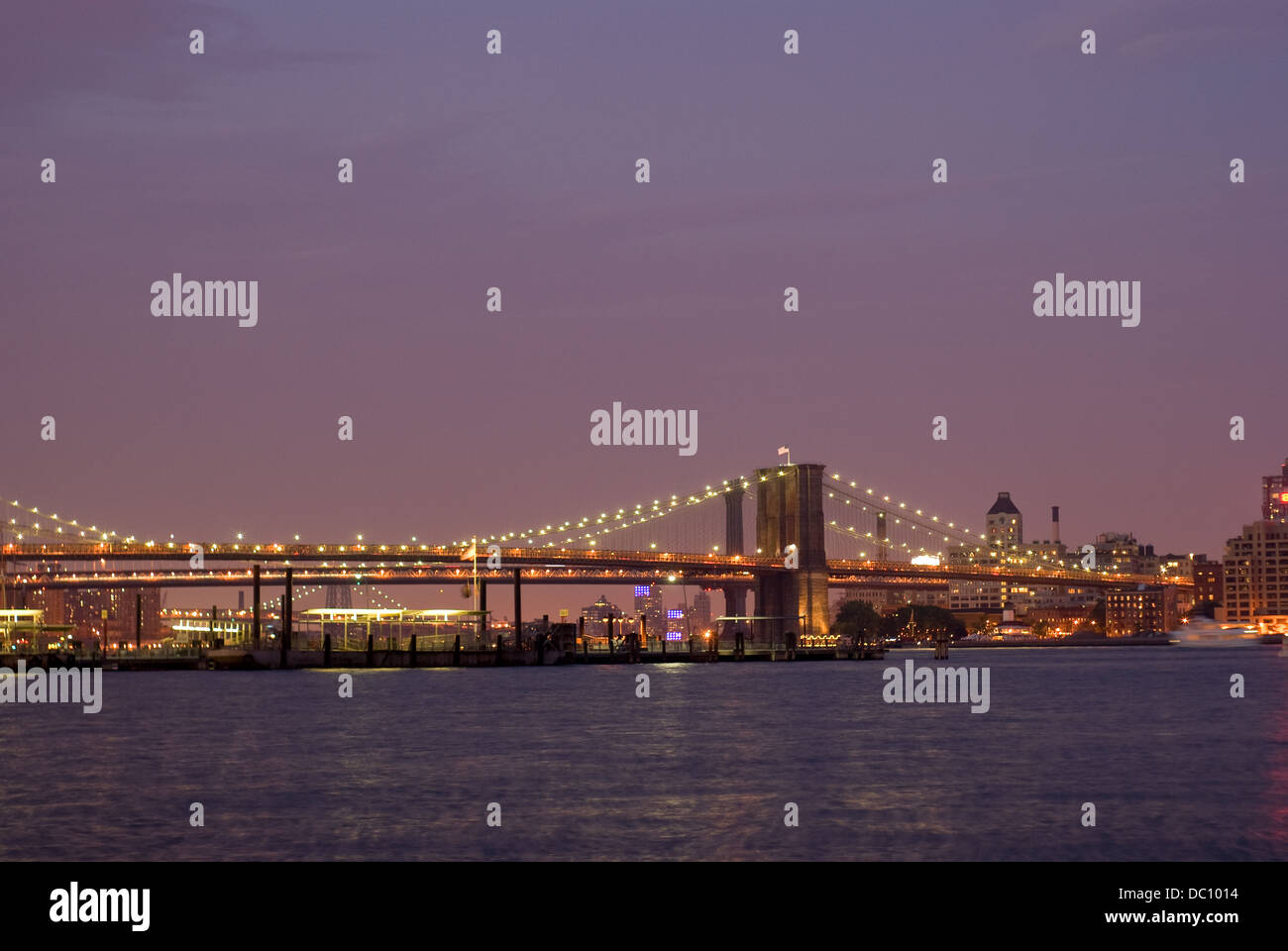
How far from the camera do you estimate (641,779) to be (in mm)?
31469

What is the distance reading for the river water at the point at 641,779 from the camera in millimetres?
23344

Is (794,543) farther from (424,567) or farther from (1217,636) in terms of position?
(1217,636)

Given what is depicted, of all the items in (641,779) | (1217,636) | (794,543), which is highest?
(794,543)

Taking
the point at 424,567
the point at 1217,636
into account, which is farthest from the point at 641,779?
the point at 1217,636

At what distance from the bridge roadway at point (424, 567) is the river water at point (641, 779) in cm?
4993

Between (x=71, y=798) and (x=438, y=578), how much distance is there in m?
92.3

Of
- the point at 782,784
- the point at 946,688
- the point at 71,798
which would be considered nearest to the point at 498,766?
the point at 782,784

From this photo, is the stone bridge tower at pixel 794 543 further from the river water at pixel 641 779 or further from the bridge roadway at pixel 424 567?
the river water at pixel 641 779

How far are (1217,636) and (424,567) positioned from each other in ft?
332

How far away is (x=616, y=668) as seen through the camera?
9794cm

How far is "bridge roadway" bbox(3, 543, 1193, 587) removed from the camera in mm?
110500
